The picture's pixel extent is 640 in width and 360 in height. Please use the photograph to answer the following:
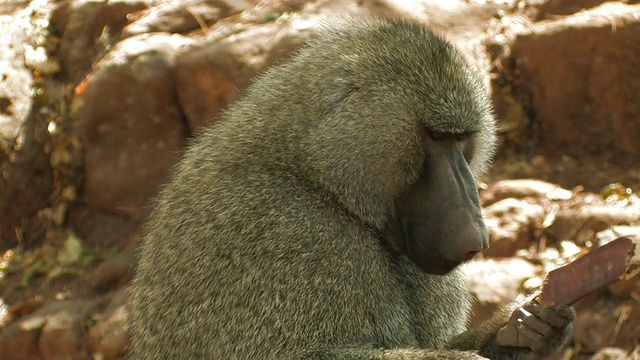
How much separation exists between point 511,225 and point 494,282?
1.53 ft

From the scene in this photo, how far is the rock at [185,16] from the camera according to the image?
21.4 feet

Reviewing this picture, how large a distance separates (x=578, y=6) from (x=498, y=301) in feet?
7.85

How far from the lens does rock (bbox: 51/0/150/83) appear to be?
22.6 feet

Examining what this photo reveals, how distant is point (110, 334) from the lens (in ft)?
17.6

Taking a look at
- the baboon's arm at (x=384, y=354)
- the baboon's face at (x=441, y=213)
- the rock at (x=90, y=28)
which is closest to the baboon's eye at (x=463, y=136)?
the baboon's face at (x=441, y=213)

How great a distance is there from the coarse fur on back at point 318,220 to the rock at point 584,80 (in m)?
2.79

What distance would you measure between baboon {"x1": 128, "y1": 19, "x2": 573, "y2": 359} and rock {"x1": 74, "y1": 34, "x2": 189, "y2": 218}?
3165mm

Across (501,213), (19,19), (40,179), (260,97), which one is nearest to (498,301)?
(501,213)

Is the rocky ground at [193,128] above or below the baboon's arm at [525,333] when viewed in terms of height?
below

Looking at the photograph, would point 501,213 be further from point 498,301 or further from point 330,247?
point 330,247

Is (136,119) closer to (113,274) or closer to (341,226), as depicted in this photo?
(113,274)

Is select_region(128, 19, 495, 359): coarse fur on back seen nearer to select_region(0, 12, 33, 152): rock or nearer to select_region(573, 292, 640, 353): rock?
select_region(573, 292, 640, 353): rock

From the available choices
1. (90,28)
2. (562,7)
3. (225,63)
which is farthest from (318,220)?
(90,28)

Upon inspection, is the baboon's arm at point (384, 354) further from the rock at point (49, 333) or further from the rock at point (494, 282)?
the rock at point (49, 333)
